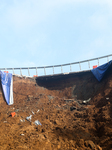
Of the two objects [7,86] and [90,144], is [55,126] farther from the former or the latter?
[7,86]

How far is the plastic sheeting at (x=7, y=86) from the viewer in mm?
12127

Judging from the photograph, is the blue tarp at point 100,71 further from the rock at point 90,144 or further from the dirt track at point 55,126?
the rock at point 90,144

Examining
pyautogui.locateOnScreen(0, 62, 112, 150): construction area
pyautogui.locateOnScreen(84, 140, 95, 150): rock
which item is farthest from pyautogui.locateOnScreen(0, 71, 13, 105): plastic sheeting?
pyautogui.locateOnScreen(84, 140, 95, 150): rock

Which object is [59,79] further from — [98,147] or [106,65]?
[98,147]

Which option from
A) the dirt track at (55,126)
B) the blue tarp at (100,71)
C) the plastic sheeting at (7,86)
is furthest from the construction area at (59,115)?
the plastic sheeting at (7,86)

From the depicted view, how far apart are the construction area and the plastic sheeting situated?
0.51 m

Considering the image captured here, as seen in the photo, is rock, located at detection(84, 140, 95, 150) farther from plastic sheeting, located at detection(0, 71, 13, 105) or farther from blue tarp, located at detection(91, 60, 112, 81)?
plastic sheeting, located at detection(0, 71, 13, 105)

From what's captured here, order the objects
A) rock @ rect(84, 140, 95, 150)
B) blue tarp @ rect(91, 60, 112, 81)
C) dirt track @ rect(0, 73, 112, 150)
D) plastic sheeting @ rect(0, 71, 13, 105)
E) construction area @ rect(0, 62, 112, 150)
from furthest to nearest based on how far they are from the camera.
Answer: blue tarp @ rect(91, 60, 112, 81), plastic sheeting @ rect(0, 71, 13, 105), construction area @ rect(0, 62, 112, 150), dirt track @ rect(0, 73, 112, 150), rock @ rect(84, 140, 95, 150)

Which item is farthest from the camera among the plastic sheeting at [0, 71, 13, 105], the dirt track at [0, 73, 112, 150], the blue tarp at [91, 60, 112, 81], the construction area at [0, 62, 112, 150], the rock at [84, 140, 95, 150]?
the blue tarp at [91, 60, 112, 81]

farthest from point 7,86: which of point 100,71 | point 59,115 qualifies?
point 100,71

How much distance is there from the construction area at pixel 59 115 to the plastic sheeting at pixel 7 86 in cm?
51

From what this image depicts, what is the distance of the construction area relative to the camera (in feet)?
17.2

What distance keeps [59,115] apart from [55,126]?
1794 millimetres

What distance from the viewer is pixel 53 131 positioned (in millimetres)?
6773
